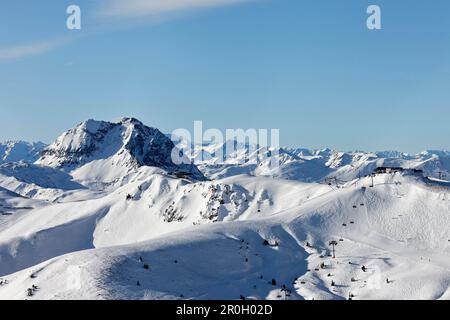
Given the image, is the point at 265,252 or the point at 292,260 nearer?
the point at 292,260

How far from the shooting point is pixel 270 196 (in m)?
130

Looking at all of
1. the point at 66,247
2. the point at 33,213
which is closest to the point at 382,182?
the point at 66,247

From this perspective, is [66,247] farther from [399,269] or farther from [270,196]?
[399,269]

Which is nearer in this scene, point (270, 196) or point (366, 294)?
point (366, 294)

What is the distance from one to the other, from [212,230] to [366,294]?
81.9ft

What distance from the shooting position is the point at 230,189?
422 feet

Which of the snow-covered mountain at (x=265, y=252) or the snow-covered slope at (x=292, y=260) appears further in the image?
the snow-covered mountain at (x=265, y=252)

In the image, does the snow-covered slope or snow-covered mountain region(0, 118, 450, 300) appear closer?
the snow-covered slope

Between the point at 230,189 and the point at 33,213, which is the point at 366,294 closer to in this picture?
the point at 230,189

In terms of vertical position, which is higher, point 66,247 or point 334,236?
point 334,236

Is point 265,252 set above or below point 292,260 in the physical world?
above
